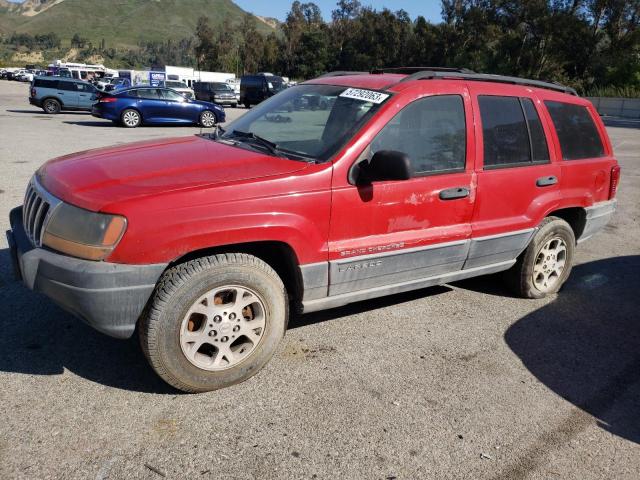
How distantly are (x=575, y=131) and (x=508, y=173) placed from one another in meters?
1.06

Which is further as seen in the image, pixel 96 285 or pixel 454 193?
pixel 454 193

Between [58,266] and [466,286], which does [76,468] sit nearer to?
[58,266]

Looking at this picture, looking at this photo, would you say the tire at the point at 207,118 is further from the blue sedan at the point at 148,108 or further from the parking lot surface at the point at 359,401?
the parking lot surface at the point at 359,401

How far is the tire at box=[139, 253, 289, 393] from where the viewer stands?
2.99 m

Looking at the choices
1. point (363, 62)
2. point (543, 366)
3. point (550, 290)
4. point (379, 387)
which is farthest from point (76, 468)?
point (363, 62)

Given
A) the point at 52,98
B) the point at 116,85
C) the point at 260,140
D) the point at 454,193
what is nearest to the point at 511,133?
the point at 454,193

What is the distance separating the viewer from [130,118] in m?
18.4

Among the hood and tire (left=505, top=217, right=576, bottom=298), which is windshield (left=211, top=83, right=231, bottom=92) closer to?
tire (left=505, top=217, right=576, bottom=298)

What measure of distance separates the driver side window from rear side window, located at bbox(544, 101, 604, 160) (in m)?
1.14

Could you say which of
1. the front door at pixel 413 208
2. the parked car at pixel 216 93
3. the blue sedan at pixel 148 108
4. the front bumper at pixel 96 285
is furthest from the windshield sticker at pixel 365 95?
the parked car at pixel 216 93

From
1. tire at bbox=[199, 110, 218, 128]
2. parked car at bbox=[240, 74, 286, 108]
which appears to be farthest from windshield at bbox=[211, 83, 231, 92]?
tire at bbox=[199, 110, 218, 128]

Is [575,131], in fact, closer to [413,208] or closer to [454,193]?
[454,193]

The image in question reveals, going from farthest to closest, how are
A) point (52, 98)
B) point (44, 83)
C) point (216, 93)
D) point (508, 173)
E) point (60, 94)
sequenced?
1. point (216, 93)
2. point (60, 94)
3. point (52, 98)
4. point (44, 83)
5. point (508, 173)

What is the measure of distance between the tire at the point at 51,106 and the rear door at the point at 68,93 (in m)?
0.25
